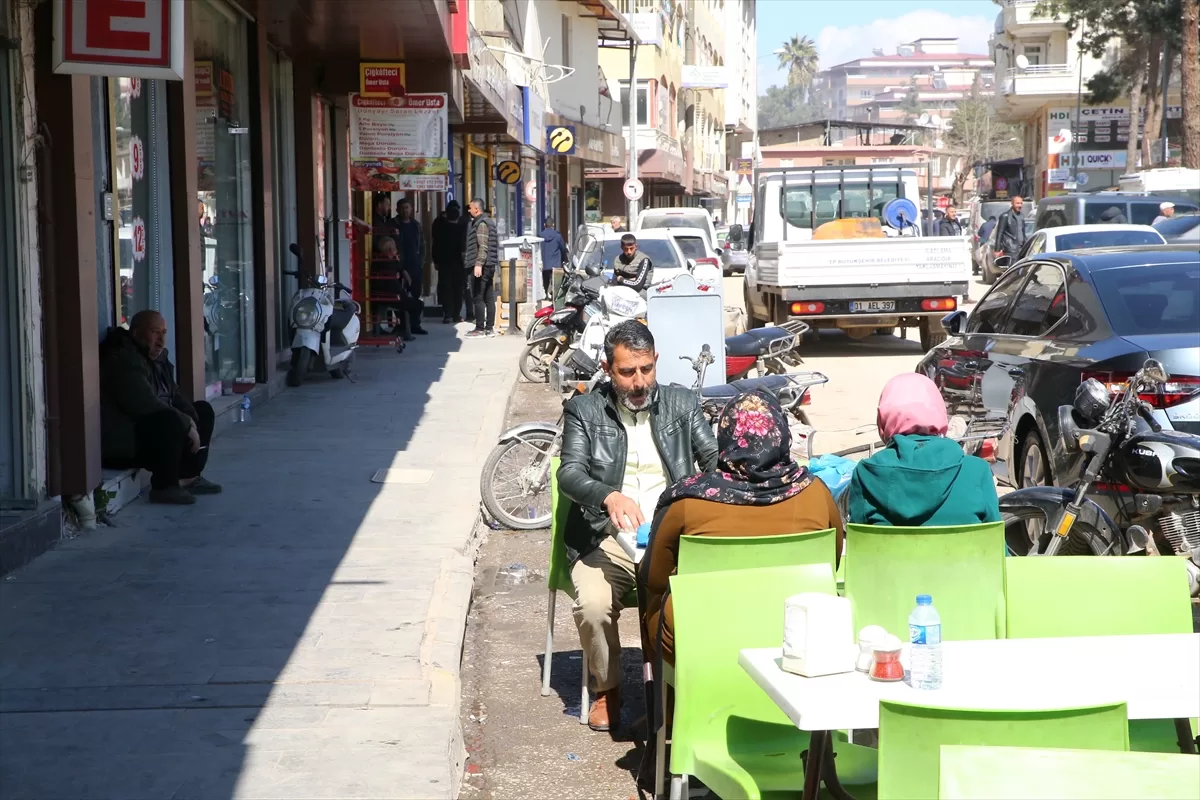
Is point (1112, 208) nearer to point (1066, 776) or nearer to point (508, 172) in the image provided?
point (508, 172)

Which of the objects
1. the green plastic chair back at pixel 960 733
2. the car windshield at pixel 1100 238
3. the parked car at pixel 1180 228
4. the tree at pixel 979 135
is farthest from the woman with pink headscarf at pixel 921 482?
the tree at pixel 979 135

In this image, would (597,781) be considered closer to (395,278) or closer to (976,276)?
(395,278)

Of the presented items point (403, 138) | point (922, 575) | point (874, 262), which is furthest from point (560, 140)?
point (922, 575)

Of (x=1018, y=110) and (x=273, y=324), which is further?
(x=1018, y=110)

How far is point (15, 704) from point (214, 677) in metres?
0.69

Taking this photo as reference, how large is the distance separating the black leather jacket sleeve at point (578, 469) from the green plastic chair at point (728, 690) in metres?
1.29

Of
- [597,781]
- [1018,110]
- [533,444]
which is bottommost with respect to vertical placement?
[597,781]

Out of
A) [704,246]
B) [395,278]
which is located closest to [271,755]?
[395,278]

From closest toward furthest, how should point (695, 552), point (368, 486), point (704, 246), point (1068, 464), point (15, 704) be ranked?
point (695, 552)
point (15, 704)
point (1068, 464)
point (368, 486)
point (704, 246)

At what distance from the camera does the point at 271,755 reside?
15.7 feet

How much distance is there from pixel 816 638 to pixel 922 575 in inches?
38.4

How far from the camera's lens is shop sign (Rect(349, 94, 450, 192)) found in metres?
17.6

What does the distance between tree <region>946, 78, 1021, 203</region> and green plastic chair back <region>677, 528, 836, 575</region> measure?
94.6 metres

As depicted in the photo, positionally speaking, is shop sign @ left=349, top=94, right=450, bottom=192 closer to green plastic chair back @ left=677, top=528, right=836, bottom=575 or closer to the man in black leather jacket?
the man in black leather jacket
